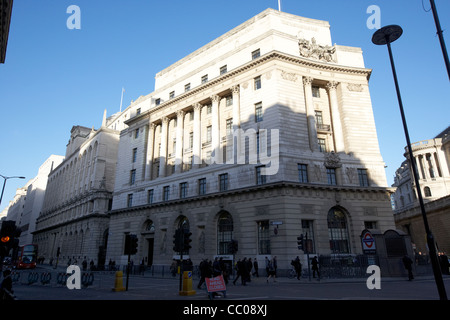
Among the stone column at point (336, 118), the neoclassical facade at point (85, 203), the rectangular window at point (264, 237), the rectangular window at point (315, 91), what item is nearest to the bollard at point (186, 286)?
the rectangular window at point (264, 237)

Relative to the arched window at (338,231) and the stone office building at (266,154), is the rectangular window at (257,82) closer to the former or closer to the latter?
the stone office building at (266,154)

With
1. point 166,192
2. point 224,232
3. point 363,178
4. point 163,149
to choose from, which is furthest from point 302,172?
point 163,149

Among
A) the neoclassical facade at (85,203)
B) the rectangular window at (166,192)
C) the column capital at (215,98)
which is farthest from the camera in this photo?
the neoclassical facade at (85,203)

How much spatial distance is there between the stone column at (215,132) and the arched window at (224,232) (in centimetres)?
654

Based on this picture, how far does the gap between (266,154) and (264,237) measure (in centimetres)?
826

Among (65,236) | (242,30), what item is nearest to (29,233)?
(65,236)

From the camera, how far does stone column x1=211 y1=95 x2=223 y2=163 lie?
117ft

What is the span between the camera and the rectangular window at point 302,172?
30453 millimetres

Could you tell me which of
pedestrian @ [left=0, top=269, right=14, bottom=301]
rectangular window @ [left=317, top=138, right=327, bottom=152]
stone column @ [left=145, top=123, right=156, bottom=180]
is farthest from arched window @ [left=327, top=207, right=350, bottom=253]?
pedestrian @ [left=0, top=269, right=14, bottom=301]

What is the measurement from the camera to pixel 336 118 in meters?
33.9

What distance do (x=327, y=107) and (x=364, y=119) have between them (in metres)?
4.35

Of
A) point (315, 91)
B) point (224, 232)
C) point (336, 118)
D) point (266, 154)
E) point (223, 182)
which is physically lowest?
point (224, 232)

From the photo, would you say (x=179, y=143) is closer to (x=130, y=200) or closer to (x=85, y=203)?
(x=130, y=200)

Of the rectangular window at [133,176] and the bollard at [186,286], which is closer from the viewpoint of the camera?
the bollard at [186,286]
